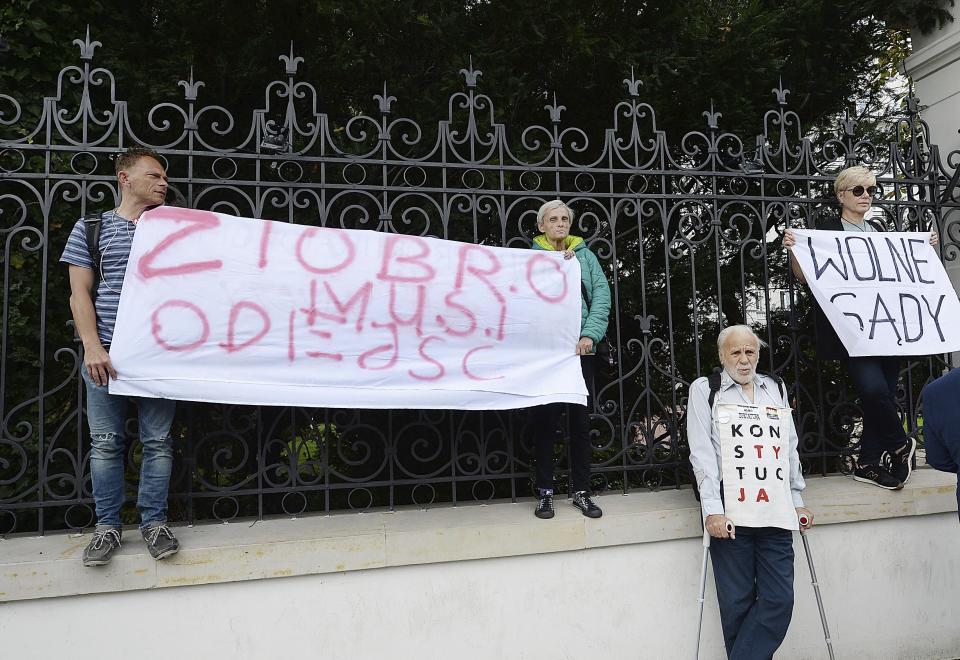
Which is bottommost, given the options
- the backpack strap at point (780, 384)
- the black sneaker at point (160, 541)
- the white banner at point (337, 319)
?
the black sneaker at point (160, 541)

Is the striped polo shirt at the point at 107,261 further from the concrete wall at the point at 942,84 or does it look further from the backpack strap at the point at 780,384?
the concrete wall at the point at 942,84

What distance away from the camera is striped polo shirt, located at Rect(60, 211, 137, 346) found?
11.0ft

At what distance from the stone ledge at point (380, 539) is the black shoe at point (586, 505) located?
0.04 metres

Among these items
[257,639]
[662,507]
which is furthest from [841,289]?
[257,639]

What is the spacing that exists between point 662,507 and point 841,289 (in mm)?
1789

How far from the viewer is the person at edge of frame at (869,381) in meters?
4.20

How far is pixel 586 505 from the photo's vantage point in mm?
3779

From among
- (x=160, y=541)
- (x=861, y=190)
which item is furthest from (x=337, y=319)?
(x=861, y=190)

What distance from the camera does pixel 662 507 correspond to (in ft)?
12.6

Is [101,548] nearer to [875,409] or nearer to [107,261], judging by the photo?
[107,261]

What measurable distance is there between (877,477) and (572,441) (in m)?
1.93

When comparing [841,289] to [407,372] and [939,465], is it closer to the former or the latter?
[939,465]

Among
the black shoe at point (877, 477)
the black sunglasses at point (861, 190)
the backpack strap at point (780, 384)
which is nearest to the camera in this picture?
the backpack strap at point (780, 384)

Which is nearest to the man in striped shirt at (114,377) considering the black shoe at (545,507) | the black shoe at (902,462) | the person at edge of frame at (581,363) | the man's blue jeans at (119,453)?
the man's blue jeans at (119,453)
